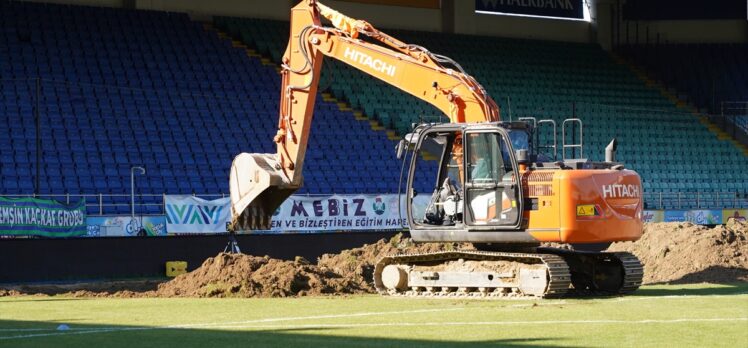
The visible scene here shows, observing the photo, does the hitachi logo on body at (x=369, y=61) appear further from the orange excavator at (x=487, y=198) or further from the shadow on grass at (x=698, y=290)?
the shadow on grass at (x=698, y=290)

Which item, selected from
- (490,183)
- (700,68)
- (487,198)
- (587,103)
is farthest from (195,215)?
(700,68)

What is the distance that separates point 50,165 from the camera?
104 feet

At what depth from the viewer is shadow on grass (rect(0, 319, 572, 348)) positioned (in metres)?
13.1

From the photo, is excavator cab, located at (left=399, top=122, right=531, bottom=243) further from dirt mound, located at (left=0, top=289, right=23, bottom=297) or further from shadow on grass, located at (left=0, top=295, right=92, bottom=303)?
dirt mound, located at (left=0, top=289, right=23, bottom=297)

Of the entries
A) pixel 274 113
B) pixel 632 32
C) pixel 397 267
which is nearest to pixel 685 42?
pixel 632 32

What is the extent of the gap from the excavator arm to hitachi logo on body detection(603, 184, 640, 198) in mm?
3676

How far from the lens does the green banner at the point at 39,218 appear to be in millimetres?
25984

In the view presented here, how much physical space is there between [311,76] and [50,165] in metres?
10.7

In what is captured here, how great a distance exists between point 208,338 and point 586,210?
8.10 metres

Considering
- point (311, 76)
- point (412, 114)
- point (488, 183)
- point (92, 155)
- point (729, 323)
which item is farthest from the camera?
point (412, 114)

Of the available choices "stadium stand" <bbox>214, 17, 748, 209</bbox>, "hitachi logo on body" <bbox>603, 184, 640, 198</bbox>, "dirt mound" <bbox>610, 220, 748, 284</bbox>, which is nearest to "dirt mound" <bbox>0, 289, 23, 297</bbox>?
"hitachi logo on body" <bbox>603, 184, 640, 198</bbox>

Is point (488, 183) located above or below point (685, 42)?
below

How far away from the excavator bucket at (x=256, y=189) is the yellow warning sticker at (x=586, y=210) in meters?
5.63

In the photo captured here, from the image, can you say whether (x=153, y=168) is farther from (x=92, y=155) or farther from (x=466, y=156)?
(x=466, y=156)
